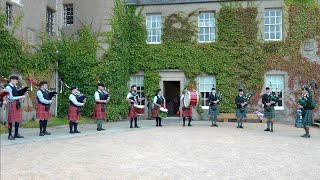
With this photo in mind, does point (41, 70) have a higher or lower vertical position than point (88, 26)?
lower

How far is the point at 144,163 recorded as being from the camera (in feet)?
22.2

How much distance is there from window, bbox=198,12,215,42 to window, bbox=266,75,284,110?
13.9 feet

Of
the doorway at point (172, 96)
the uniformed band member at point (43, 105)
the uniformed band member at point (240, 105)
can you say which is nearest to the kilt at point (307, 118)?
the uniformed band member at point (240, 105)

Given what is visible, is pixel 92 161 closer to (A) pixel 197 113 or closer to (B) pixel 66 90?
(B) pixel 66 90

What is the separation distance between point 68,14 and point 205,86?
931 cm

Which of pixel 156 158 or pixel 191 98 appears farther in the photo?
pixel 191 98

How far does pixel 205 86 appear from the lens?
63.4 ft

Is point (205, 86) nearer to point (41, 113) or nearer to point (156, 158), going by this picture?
point (41, 113)

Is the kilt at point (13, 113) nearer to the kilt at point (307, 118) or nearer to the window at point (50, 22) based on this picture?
the window at point (50, 22)

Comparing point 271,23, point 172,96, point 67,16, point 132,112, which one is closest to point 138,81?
point 172,96

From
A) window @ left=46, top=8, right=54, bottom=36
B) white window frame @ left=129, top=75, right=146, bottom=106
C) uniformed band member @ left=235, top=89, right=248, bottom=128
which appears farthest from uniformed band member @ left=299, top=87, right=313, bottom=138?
window @ left=46, top=8, right=54, bottom=36

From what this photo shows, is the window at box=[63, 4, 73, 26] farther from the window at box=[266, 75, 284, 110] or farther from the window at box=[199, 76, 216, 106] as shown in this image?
the window at box=[266, 75, 284, 110]

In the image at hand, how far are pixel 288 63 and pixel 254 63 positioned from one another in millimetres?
1939

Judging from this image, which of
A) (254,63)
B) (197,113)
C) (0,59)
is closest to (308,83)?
(254,63)
